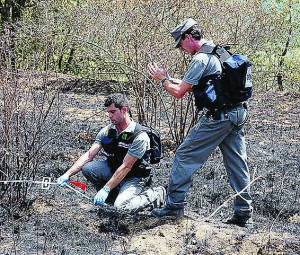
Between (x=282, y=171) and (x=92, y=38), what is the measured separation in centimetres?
388

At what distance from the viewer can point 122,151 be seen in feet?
17.2

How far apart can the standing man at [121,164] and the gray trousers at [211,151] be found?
0.35 m

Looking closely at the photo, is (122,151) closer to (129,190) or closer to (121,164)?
(121,164)

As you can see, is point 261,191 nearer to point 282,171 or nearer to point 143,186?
point 282,171

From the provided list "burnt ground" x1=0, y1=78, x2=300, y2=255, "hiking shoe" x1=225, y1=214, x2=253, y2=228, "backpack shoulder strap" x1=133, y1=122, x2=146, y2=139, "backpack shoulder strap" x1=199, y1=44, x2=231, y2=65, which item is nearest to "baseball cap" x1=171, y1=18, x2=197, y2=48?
"backpack shoulder strap" x1=199, y1=44, x2=231, y2=65

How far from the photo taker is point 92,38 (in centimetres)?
912

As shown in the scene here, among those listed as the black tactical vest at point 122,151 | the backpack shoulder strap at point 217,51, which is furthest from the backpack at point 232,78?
the black tactical vest at point 122,151

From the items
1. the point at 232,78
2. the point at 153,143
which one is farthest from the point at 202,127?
the point at 153,143

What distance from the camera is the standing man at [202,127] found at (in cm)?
462

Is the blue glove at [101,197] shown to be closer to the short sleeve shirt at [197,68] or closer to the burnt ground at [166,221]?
the burnt ground at [166,221]

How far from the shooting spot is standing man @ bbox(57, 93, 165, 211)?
16.3ft

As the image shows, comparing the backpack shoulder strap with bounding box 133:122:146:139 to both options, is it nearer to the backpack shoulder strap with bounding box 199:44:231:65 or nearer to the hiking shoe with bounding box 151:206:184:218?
the hiking shoe with bounding box 151:206:184:218

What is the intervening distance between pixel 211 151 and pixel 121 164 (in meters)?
0.91

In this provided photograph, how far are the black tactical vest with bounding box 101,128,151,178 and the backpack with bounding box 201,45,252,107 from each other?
2.98ft
